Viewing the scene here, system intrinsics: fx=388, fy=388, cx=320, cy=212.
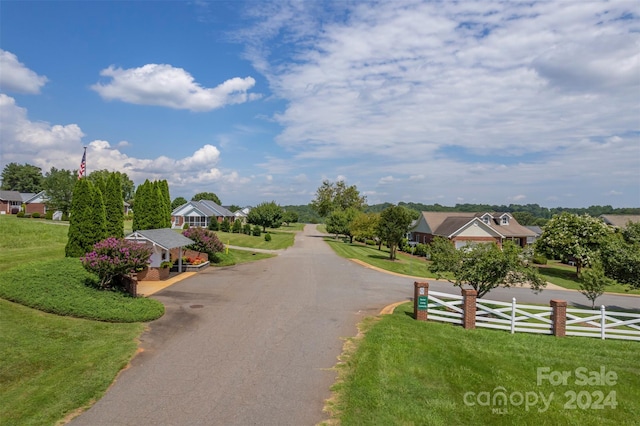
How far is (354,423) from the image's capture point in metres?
7.29

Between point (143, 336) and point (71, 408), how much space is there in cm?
477

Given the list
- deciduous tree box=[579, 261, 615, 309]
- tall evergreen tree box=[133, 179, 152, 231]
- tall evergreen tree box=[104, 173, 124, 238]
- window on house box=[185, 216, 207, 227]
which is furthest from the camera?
window on house box=[185, 216, 207, 227]

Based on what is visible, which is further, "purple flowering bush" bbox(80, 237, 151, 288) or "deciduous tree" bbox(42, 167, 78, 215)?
"deciduous tree" bbox(42, 167, 78, 215)

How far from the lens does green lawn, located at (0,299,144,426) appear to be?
7.59m

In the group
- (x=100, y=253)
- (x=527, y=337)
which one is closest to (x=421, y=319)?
(x=527, y=337)

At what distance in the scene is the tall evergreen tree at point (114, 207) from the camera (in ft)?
76.6

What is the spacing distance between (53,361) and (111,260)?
21.9 feet

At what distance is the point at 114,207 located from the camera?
77.8 ft

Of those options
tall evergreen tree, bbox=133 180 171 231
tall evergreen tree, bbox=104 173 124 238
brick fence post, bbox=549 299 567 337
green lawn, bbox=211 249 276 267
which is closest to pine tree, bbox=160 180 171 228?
tall evergreen tree, bbox=133 180 171 231

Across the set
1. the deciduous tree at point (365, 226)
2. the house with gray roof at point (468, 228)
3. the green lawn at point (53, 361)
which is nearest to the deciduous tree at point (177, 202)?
the deciduous tree at point (365, 226)

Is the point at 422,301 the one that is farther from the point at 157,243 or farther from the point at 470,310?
the point at 157,243

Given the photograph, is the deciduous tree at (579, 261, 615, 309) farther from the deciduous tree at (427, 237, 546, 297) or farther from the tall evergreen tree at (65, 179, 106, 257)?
the tall evergreen tree at (65, 179, 106, 257)

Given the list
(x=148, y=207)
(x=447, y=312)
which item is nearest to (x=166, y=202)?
(x=148, y=207)

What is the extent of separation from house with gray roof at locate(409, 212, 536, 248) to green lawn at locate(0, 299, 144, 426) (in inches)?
1467
